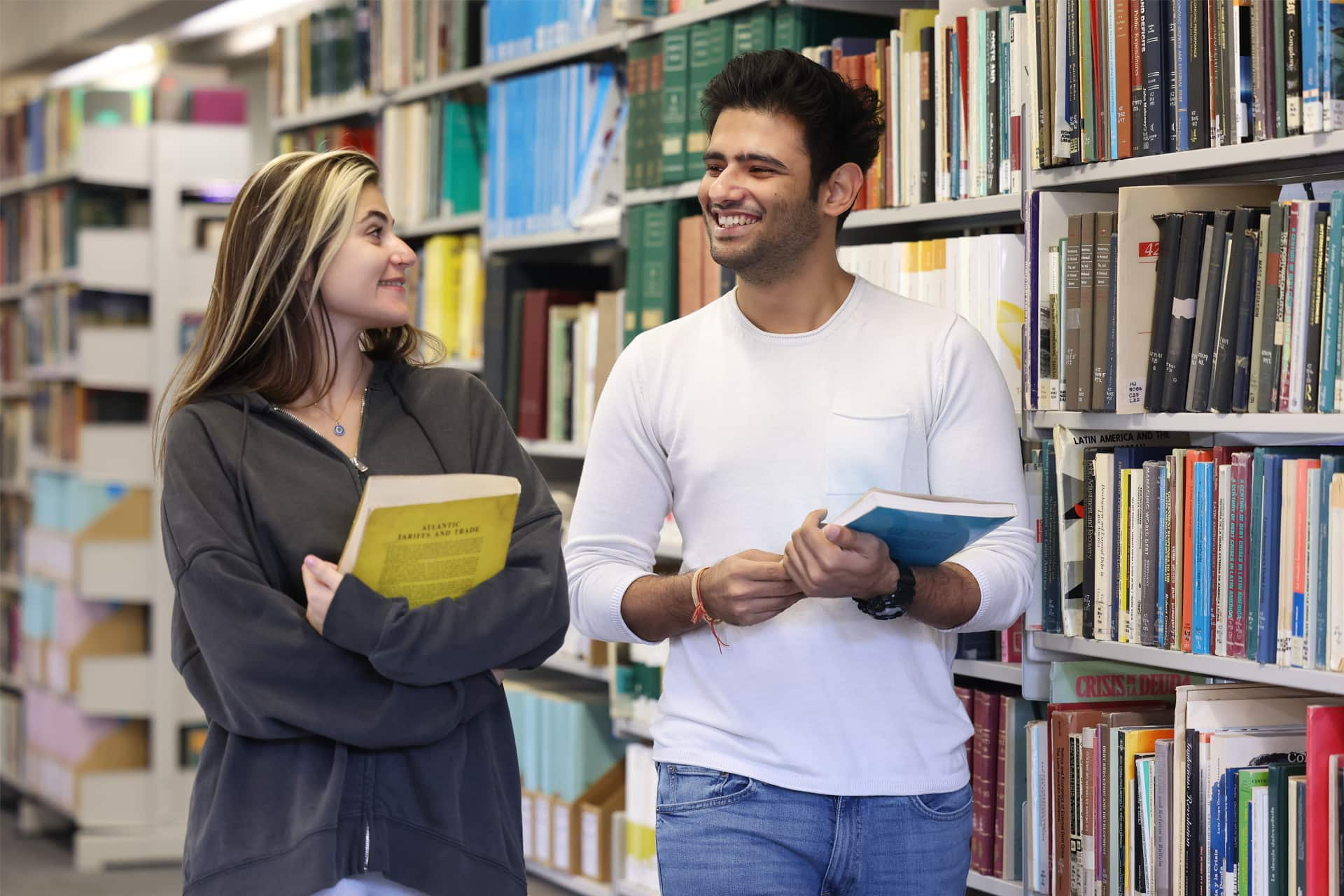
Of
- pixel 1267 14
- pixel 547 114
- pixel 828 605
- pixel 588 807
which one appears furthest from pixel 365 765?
pixel 547 114

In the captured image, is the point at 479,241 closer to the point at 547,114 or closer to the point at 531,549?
the point at 547,114

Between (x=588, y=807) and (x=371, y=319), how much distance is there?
6.10ft

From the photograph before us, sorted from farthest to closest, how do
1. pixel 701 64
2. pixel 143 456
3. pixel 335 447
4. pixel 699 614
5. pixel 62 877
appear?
pixel 143 456, pixel 62 877, pixel 701 64, pixel 699 614, pixel 335 447

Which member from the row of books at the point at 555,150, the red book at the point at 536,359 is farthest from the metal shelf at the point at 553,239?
the red book at the point at 536,359

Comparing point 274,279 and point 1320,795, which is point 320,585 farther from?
point 1320,795

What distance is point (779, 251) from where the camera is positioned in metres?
1.74

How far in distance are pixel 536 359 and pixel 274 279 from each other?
1831mm

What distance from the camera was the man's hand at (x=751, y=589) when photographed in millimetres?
1593

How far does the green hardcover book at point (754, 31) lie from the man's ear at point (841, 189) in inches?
34.3

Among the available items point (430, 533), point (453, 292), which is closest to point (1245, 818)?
point (430, 533)

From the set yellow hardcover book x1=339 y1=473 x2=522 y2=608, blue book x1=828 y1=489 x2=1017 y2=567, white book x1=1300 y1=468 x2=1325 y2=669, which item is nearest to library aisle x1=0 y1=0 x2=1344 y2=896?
white book x1=1300 y1=468 x2=1325 y2=669

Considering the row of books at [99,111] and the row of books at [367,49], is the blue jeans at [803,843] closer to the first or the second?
the row of books at [367,49]

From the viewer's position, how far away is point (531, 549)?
161 centimetres

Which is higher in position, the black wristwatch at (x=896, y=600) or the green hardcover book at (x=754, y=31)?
the green hardcover book at (x=754, y=31)
